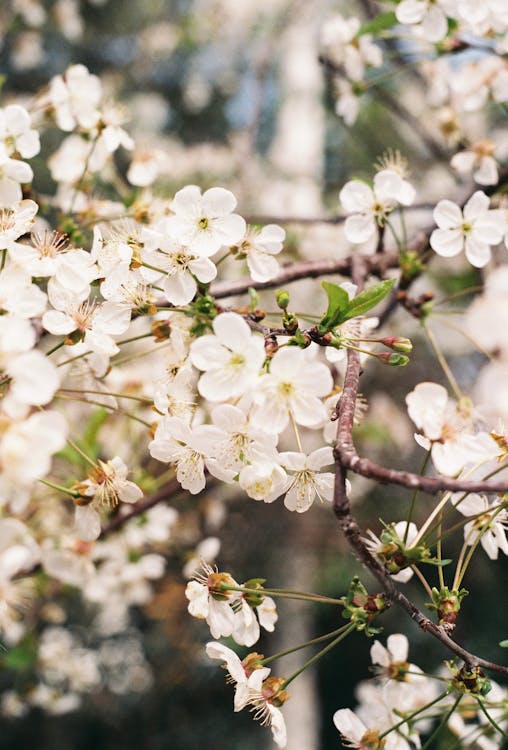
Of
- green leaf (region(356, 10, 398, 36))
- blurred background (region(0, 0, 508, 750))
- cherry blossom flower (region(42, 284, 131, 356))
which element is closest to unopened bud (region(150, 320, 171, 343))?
cherry blossom flower (region(42, 284, 131, 356))

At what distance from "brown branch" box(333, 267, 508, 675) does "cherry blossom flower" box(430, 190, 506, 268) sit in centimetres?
32

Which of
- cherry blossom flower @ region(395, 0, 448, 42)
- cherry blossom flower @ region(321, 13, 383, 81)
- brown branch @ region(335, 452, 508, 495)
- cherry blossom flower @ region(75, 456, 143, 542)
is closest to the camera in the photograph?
brown branch @ region(335, 452, 508, 495)

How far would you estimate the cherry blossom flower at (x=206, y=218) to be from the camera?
66 centimetres

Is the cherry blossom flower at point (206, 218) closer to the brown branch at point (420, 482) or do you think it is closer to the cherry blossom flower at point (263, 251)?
the cherry blossom flower at point (263, 251)

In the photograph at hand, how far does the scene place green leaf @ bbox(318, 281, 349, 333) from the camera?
1.98 ft

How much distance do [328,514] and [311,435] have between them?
0.49 meters

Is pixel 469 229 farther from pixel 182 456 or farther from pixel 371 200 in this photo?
pixel 182 456

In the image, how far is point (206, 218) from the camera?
0.67 metres

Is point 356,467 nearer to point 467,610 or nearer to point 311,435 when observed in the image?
point 311,435

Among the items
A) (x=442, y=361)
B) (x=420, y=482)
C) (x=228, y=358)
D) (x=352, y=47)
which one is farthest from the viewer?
(x=352, y=47)

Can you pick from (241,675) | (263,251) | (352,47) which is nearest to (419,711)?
(241,675)

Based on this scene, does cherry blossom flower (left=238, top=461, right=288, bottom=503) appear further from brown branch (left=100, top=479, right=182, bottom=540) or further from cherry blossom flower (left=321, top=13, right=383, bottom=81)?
cherry blossom flower (left=321, top=13, right=383, bottom=81)

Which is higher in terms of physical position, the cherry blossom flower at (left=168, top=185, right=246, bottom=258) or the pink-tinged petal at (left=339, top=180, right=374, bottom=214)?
the cherry blossom flower at (left=168, top=185, right=246, bottom=258)

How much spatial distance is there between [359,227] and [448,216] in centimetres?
12
